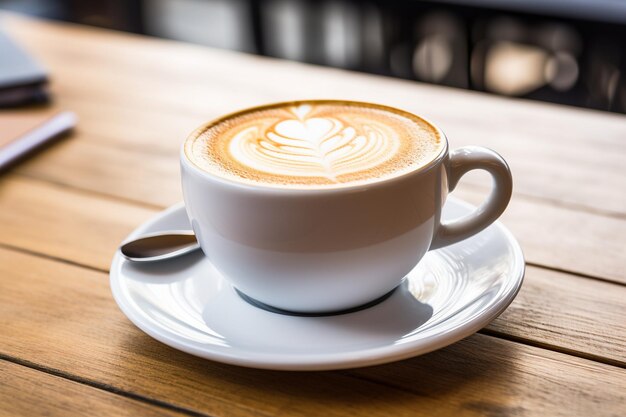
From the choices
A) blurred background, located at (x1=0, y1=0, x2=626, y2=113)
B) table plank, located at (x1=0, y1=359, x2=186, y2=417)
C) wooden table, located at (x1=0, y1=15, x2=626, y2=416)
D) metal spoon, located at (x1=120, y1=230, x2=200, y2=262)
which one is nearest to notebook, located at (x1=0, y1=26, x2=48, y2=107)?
wooden table, located at (x1=0, y1=15, x2=626, y2=416)

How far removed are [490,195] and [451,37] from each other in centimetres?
163

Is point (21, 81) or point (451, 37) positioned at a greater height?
point (21, 81)

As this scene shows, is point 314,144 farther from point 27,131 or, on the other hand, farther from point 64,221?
point 27,131

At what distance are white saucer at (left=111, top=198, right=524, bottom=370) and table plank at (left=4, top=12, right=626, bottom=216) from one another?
22cm

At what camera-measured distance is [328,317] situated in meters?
0.53

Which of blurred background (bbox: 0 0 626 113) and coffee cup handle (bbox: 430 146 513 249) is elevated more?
coffee cup handle (bbox: 430 146 513 249)

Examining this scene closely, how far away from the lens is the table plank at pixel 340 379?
46 cm

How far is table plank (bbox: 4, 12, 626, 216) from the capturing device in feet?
2.68

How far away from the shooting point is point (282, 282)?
510mm

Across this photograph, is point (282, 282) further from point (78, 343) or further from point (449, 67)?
point (449, 67)

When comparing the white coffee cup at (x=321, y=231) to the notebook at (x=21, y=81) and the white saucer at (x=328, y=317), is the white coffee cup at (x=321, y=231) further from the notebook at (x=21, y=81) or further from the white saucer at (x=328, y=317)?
the notebook at (x=21, y=81)

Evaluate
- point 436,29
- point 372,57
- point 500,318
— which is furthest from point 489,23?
point 500,318

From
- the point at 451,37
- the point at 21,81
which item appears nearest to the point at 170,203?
the point at 21,81

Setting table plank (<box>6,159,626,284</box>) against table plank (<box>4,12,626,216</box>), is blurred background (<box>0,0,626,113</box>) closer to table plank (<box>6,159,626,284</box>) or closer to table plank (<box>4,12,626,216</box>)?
table plank (<box>4,12,626,216</box>)
